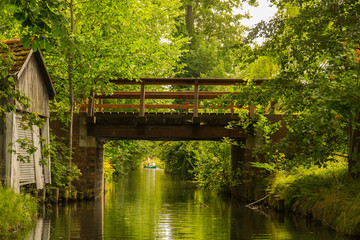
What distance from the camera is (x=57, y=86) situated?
70.2 ft

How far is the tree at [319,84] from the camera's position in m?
12.2

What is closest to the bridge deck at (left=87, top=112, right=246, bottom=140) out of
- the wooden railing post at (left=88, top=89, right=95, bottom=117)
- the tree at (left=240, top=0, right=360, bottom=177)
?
the wooden railing post at (left=88, top=89, right=95, bottom=117)

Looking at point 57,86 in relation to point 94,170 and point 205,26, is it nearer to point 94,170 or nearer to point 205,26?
point 94,170

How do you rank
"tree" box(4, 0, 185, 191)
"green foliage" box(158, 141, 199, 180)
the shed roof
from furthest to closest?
"green foliage" box(158, 141, 199, 180) → "tree" box(4, 0, 185, 191) → the shed roof

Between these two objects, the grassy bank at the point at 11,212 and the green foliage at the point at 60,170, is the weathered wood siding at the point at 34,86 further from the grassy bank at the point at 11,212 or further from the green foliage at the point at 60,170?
the grassy bank at the point at 11,212

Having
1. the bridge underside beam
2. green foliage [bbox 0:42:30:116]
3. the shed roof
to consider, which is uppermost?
the shed roof

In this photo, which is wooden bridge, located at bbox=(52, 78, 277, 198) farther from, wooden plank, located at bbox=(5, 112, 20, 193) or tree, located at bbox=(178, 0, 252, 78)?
tree, located at bbox=(178, 0, 252, 78)

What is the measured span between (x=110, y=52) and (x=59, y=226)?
808 centimetres

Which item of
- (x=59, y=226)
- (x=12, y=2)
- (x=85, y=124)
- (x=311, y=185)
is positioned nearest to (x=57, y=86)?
(x=85, y=124)

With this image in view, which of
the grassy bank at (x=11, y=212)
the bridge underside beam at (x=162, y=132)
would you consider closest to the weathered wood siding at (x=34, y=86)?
the grassy bank at (x=11, y=212)

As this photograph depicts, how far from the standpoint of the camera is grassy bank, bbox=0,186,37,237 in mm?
11719

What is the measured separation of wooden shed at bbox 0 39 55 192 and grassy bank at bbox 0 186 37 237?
30.0 inches

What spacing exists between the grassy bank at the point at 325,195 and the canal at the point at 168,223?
0.35 meters

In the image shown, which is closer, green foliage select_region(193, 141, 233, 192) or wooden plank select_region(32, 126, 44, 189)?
wooden plank select_region(32, 126, 44, 189)
